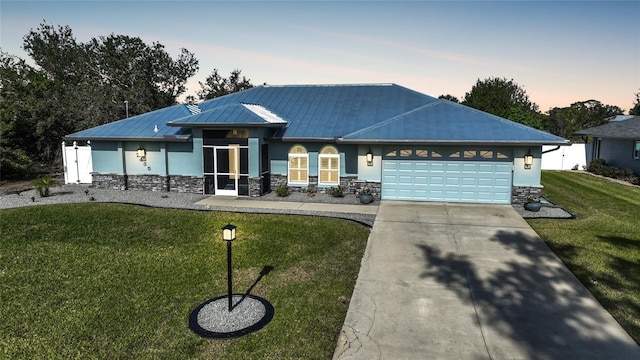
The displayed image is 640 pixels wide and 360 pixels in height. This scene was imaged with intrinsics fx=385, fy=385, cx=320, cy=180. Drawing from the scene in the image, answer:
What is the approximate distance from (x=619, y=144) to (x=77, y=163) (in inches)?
1300

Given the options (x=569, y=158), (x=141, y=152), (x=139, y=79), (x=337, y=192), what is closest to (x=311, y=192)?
(x=337, y=192)

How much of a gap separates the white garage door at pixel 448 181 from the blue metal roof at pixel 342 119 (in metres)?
1.31

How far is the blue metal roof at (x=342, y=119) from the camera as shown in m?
15.9

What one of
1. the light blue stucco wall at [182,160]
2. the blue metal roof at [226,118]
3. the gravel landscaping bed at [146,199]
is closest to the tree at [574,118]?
the gravel landscaping bed at [146,199]

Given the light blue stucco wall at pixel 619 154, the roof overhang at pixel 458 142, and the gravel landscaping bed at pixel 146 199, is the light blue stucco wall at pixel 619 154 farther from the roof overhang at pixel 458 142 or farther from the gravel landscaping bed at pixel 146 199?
the gravel landscaping bed at pixel 146 199

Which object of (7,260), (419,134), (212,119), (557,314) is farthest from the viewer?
(212,119)

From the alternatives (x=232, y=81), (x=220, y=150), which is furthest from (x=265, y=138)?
(x=232, y=81)

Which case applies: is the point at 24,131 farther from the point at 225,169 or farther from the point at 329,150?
the point at 329,150

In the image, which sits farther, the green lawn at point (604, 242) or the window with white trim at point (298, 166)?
the window with white trim at point (298, 166)

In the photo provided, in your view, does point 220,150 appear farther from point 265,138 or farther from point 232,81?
point 232,81

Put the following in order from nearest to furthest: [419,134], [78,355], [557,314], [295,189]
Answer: [78,355] < [557,314] < [419,134] < [295,189]

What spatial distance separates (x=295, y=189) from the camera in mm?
18703

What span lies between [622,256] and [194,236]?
38.5ft

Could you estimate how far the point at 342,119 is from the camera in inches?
766
